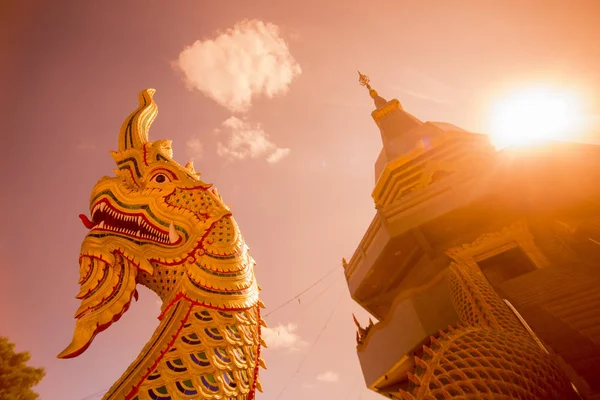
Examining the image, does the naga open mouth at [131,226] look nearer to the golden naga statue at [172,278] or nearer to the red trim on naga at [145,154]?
the golden naga statue at [172,278]

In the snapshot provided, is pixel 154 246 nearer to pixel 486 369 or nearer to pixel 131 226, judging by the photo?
pixel 131 226

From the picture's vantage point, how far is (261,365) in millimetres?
2637

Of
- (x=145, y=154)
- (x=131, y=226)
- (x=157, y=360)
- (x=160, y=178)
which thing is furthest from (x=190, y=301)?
(x=145, y=154)

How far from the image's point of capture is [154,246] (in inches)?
108

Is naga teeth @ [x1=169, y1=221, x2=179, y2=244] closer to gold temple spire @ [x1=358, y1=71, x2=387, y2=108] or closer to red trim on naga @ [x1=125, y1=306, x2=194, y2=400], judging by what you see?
red trim on naga @ [x1=125, y1=306, x2=194, y2=400]

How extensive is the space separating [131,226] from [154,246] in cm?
33

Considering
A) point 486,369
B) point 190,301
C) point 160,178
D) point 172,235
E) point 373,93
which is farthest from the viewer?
point 373,93

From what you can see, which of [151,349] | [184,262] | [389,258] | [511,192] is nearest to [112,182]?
[184,262]

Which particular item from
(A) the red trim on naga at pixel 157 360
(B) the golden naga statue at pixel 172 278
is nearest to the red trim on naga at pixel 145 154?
(B) the golden naga statue at pixel 172 278

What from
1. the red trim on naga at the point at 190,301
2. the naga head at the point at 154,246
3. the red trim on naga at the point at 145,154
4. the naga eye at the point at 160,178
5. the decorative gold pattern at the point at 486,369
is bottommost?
the decorative gold pattern at the point at 486,369

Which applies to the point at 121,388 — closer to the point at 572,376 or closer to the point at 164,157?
the point at 164,157

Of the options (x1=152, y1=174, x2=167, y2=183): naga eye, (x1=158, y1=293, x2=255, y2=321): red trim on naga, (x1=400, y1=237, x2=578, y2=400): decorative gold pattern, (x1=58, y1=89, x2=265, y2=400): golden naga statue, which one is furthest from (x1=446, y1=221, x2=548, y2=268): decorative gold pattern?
(x1=152, y1=174, x2=167, y2=183): naga eye

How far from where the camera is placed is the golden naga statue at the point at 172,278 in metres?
2.17

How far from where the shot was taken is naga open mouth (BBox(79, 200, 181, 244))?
9.17 ft
